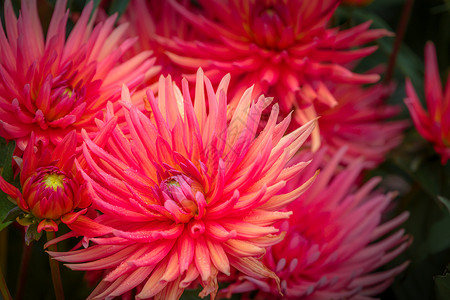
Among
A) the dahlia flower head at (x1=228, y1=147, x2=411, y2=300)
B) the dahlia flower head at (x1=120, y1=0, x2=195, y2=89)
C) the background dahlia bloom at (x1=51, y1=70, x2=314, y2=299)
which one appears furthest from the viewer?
the dahlia flower head at (x1=120, y1=0, x2=195, y2=89)

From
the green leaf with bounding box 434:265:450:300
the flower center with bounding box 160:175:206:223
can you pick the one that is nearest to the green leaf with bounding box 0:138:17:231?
the flower center with bounding box 160:175:206:223

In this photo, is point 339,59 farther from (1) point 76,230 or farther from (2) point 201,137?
(1) point 76,230

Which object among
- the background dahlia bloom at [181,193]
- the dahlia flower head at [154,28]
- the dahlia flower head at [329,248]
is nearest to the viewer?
the background dahlia bloom at [181,193]

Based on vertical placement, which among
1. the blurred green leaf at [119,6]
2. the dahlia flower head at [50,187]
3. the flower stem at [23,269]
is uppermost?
the blurred green leaf at [119,6]

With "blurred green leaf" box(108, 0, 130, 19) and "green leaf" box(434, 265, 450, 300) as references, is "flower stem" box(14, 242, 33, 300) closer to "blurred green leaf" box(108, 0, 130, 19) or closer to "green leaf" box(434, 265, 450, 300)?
"blurred green leaf" box(108, 0, 130, 19)

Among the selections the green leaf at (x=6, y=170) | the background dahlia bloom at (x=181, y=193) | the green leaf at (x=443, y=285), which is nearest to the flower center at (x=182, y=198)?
the background dahlia bloom at (x=181, y=193)

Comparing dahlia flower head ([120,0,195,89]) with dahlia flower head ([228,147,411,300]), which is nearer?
dahlia flower head ([228,147,411,300])

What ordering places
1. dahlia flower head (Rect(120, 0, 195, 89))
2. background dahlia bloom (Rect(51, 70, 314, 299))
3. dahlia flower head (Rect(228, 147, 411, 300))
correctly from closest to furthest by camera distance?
background dahlia bloom (Rect(51, 70, 314, 299)) < dahlia flower head (Rect(228, 147, 411, 300)) < dahlia flower head (Rect(120, 0, 195, 89))

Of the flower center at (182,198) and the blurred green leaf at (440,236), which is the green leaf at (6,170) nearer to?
the flower center at (182,198)

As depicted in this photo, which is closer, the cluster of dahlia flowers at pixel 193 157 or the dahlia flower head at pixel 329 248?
the cluster of dahlia flowers at pixel 193 157
